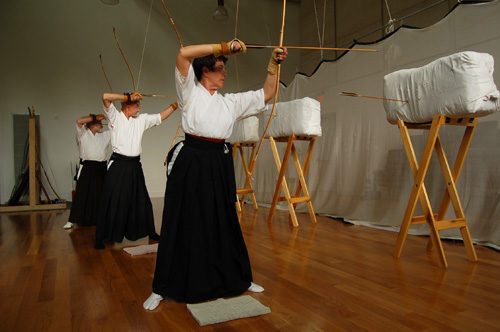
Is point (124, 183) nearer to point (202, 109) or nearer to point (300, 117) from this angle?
point (202, 109)

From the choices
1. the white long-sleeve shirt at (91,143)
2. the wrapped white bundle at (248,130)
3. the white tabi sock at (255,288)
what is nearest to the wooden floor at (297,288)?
the white tabi sock at (255,288)

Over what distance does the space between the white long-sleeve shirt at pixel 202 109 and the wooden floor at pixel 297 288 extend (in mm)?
755

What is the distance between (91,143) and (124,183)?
1096mm

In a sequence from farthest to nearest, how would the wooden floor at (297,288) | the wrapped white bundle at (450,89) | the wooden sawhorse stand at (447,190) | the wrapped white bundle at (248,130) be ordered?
the wrapped white bundle at (248,130), the wooden sawhorse stand at (447,190), the wrapped white bundle at (450,89), the wooden floor at (297,288)

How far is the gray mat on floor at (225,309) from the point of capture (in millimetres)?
1332

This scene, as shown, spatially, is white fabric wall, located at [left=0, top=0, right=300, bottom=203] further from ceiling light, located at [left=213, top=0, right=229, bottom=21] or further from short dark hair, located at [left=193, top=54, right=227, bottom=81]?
short dark hair, located at [left=193, top=54, right=227, bottom=81]

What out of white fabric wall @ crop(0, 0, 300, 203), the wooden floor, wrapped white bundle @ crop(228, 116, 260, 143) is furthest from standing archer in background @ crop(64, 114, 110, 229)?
white fabric wall @ crop(0, 0, 300, 203)

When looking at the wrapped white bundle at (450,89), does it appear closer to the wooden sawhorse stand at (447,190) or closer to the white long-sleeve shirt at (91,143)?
the wooden sawhorse stand at (447,190)

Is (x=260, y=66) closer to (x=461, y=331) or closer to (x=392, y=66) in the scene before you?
(x=392, y=66)

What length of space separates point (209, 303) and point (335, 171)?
101 inches

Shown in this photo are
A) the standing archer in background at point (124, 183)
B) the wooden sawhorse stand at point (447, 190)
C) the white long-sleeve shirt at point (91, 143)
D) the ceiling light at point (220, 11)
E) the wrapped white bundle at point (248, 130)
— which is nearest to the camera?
the wooden sawhorse stand at point (447, 190)

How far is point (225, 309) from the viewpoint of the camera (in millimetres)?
1419

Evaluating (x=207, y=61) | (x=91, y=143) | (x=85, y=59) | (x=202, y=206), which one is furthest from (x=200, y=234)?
(x=85, y=59)

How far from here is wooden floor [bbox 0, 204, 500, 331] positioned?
4.28ft
